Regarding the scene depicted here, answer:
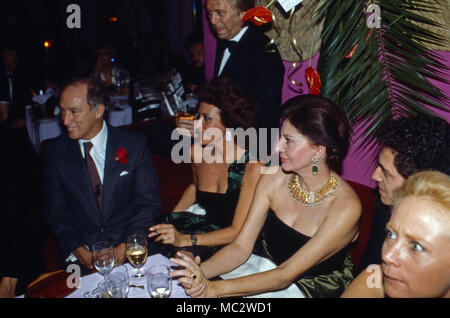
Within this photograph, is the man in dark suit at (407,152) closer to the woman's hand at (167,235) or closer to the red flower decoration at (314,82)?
A: the red flower decoration at (314,82)

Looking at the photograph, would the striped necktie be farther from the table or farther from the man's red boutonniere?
the table

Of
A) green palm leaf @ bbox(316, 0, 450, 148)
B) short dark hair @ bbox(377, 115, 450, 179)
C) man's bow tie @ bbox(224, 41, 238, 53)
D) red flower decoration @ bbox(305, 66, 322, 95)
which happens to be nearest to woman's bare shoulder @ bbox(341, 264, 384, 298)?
short dark hair @ bbox(377, 115, 450, 179)

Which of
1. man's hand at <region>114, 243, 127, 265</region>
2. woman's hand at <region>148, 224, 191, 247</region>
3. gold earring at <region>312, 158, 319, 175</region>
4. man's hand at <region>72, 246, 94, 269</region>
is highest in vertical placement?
gold earring at <region>312, 158, 319, 175</region>

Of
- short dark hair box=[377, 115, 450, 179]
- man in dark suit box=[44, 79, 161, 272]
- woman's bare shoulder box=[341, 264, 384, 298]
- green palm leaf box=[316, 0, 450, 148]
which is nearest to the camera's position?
woman's bare shoulder box=[341, 264, 384, 298]

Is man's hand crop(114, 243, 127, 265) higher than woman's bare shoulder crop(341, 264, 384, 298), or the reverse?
woman's bare shoulder crop(341, 264, 384, 298)

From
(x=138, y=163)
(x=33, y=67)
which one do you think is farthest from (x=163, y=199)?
(x=33, y=67)

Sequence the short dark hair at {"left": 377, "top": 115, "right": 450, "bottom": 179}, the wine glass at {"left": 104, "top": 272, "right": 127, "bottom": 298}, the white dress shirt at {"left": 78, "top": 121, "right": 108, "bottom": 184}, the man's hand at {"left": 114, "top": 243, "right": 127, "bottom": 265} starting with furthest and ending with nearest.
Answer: the white dress shirt at {"left": 78, "top": 121, "right": 108, "bottom": 184} → the man's hand at {"left": 114, "top": 243, "right": 127, "bottom": 265} → the short dark hair at {"left": 377, "top": 115, "right": 450, "bottom": 179} → the wine glass at {"left": 104, "top": 272, "right": 127, "bottom": 298}

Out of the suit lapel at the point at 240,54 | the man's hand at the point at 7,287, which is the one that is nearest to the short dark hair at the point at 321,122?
the suit lapel at the point at 240,54

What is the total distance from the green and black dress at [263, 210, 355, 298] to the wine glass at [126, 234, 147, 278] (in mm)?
821

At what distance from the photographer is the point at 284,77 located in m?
3.43

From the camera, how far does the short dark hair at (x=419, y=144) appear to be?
174 cm

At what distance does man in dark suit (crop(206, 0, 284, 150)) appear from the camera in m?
3.07

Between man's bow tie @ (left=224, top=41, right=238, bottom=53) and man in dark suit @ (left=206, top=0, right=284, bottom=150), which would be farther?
man's bow tie @ (left=224, top=41, right=238, bottom=53)

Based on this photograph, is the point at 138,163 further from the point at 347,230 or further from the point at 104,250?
the point at 347,230
